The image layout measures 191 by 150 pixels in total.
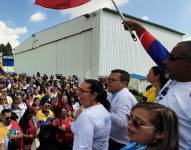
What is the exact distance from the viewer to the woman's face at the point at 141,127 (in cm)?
190

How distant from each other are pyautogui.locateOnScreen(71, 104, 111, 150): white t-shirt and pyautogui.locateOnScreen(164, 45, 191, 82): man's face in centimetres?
116

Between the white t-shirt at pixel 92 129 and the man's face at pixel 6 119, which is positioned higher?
the white t-shirt at pixel 92 129

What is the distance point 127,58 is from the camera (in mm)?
33750

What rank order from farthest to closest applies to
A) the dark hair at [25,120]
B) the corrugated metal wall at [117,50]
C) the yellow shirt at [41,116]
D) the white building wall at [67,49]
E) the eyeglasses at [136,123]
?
the white building wall at [67,49], the corrugated metal wall at [117,50], the yellow shirt at [41,116], the dark hair at [25,120], the eyeglasses at [136,123]

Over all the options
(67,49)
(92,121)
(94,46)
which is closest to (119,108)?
(92,121)

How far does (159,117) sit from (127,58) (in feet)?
105

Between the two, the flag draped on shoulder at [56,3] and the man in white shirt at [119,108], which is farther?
the flag draped on shoulder at [56,3]

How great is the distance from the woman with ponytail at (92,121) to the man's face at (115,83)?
21.9 inches

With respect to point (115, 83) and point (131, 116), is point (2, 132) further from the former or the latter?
point (131, 116)

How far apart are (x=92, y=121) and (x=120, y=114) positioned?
0.92 metres

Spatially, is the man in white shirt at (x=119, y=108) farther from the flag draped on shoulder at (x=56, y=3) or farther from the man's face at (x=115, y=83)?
the flag draped on shoulder at (x=56, y=3)

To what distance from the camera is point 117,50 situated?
107ft

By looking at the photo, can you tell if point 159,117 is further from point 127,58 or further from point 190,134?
point 127,58

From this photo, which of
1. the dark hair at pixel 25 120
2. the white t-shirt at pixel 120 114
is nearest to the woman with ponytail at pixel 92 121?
the white t-shirt at pixel 120 114
